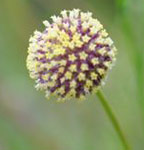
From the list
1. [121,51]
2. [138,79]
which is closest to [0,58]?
[121,51]

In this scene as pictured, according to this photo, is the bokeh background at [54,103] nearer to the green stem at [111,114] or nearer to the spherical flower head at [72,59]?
the spherical flower head at [72,59]

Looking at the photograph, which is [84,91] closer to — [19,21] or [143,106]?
[143,106]

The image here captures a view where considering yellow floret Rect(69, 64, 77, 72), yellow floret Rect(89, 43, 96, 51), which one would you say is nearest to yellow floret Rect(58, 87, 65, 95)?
yellow floret Rect(69, 64, 77, 72)

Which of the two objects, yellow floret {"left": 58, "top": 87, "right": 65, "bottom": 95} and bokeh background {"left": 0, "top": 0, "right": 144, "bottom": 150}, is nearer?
yellow floret {"left": 58, "top": 87, "right": 65, "bottom": 95}

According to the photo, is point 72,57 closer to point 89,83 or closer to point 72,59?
point 72,59

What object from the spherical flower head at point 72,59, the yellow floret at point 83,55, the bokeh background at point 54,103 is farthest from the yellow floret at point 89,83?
the bokeh background at point 54,103

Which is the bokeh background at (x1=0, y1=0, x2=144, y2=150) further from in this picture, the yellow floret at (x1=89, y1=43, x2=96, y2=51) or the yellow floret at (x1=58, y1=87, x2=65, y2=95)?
the yellow floret at (x1=58, y1=87, x2=65, y2=95)

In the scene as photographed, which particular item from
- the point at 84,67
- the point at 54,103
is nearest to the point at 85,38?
the point at 84,67
